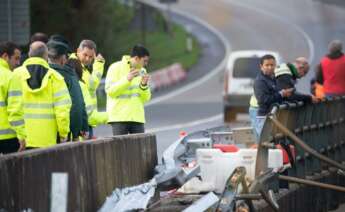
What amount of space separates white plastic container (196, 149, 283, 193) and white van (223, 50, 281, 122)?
22653 mm

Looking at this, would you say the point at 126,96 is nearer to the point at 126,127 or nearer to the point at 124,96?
the point at 124,96

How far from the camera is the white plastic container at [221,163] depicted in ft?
42.4

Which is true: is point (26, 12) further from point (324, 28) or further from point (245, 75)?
point (324, 28)

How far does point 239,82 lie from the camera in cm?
3622

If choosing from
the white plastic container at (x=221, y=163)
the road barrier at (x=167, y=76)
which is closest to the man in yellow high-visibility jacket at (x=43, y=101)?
the white plastic container at (x=221, y=163)

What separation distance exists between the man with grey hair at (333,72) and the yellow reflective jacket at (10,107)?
387 inches

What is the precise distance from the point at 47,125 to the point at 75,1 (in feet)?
121

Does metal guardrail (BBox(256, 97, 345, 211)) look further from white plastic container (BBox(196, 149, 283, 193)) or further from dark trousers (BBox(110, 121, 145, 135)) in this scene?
dark trousers (BBox(110, 121, 145, 135))

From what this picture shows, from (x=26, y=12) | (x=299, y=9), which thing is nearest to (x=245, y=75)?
(x=26, y=12)

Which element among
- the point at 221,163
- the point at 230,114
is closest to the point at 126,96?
the point at 221,163

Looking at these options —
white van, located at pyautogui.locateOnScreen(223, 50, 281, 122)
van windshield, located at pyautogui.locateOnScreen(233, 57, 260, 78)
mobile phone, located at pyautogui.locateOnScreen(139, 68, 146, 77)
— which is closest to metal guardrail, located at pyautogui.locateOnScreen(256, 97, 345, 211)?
mobile phone, located at pyautogui.locateOnScreen(139, 68, 146, 77)

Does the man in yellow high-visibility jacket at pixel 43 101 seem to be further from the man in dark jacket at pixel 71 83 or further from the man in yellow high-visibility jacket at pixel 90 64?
the man in yellow high-visibility jacket at pixel 90 64

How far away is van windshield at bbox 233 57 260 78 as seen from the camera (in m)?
36.3

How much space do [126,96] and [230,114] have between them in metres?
19.5
